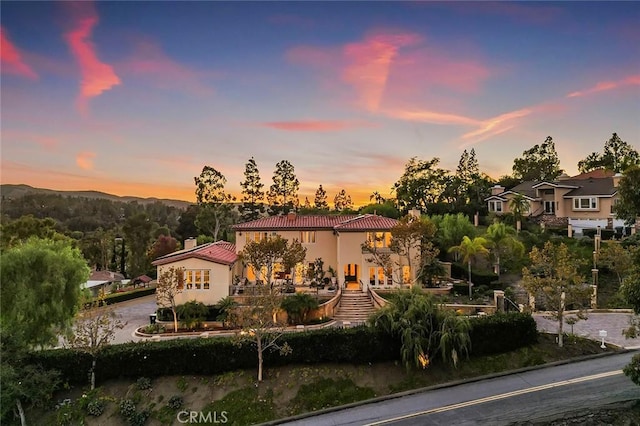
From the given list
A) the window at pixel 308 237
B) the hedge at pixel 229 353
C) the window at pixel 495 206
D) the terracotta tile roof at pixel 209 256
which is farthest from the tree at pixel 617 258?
the terracotta tile roof at pixel 209 256

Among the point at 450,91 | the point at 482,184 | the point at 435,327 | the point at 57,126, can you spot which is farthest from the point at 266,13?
the point at 482,184

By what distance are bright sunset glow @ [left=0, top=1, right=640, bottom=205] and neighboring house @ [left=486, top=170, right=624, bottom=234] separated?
15.0 metres

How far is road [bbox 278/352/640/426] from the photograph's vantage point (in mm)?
12641

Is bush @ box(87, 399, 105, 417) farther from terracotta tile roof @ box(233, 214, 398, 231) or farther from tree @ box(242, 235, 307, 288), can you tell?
terracotta tile roof @ box(233, 214, 398, 231)

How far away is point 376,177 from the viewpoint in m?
50.1

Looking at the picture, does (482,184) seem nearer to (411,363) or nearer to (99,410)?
(411,363)

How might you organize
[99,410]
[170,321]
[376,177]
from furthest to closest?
[376,177], [170,321], [99,410]

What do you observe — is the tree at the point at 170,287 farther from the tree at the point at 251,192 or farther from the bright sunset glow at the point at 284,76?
the tree at the point at 251,192

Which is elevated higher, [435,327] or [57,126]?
[57,126]

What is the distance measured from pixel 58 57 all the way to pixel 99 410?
12950 millimetres

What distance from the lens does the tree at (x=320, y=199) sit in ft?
225

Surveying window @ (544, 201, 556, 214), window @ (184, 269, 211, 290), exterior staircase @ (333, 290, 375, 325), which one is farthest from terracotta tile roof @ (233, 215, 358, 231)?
window @ (544, 201, 556, 214)
